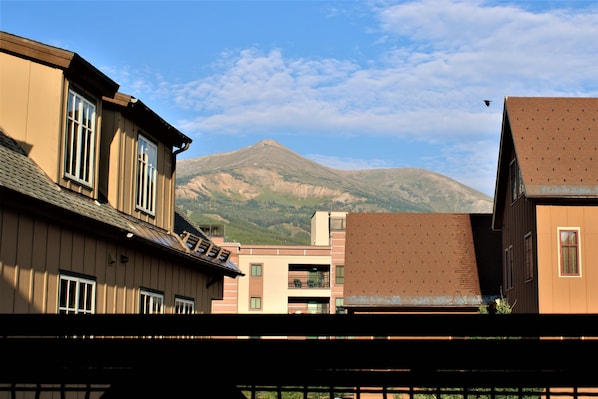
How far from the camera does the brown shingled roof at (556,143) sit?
28.3 metres

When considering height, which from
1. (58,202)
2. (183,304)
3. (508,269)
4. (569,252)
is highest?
(569,252)

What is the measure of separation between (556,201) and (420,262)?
41.4ft

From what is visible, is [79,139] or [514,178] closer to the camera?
[79,139]

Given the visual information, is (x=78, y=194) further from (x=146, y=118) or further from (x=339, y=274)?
(x=339, y=274)

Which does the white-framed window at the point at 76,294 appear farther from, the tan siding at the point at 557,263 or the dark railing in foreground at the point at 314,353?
the tan siding at the point at 557,263

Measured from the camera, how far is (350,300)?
39156 millimetres

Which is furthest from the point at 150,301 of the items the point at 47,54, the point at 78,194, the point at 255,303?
the point at 255,303

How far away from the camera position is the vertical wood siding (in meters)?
12.2

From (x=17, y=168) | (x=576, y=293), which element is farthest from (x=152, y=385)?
(x=576, y=293)

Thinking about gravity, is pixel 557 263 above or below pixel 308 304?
above

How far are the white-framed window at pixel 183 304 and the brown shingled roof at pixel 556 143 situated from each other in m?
12.1

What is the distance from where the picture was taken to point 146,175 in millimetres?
19562

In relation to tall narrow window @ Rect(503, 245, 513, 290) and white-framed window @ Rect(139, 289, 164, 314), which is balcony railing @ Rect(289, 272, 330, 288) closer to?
tall narrow window @ Rect(503, 245, 513, 290)

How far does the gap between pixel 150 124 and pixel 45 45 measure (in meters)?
5.30
